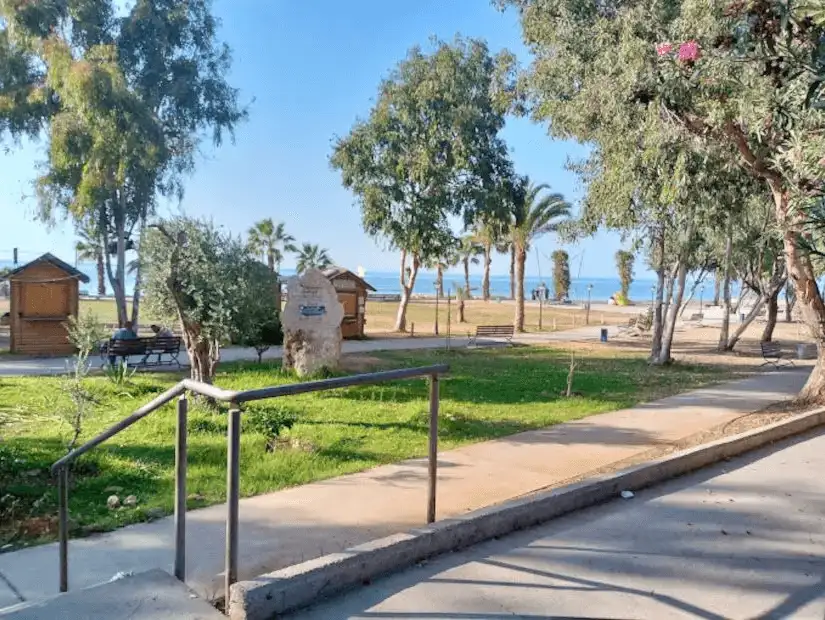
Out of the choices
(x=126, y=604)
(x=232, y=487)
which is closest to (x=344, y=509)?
(x=232, y=487)

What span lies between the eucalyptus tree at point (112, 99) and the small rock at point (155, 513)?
15719 mm

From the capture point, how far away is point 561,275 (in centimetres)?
6931

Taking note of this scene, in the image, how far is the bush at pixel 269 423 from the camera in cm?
722

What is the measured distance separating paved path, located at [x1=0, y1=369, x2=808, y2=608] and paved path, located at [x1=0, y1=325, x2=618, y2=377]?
15.3 ft

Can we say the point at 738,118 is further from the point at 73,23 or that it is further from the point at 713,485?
the point at 73,23

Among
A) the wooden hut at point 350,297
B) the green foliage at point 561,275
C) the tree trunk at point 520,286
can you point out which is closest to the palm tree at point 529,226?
the tree trunk at point 520,286

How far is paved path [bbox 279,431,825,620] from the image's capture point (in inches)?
136

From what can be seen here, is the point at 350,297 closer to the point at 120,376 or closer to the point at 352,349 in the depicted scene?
the point at 352,349

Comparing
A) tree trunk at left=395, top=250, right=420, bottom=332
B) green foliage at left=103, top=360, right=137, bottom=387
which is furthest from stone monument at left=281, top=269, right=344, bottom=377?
tree trunk at left=395, top=250, right=420, bottom=332

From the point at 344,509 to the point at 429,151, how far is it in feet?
67.4

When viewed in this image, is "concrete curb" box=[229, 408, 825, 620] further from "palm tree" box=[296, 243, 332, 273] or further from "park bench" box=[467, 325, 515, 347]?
"palm tree" box=[296, 243, 332, 273]

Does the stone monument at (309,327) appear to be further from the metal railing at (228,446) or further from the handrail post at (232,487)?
the handrail post at (232,487)

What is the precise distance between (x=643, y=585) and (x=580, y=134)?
1053 centimetres

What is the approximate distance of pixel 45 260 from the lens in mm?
17328
